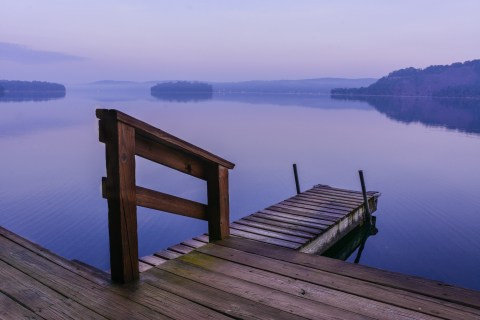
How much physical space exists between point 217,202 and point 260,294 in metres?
1.43

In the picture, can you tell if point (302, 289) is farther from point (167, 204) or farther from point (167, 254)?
point (167, 254)

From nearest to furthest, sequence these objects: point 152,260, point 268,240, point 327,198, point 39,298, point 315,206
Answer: point 39,298
point 152,260
point 268,240
point 315,206
point 327,198

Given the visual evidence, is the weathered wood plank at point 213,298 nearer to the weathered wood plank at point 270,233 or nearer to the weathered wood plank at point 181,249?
the weathered wood plank at point 181,249

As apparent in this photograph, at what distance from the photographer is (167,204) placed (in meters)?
4.11

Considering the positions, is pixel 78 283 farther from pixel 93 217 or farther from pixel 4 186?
pixel 4 186

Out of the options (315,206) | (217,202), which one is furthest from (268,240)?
(315,206)

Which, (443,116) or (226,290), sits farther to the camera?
(443,116)

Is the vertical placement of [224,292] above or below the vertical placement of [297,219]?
above

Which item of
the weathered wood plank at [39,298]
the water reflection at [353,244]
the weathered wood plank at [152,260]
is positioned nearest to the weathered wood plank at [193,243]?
the weathered wood plank at [152,260]

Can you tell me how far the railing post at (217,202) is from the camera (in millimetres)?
4633

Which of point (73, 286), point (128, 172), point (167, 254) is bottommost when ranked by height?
point (167, 254)

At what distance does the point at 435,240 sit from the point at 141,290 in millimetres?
13850

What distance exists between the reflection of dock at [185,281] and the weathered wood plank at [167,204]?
0.01 metres

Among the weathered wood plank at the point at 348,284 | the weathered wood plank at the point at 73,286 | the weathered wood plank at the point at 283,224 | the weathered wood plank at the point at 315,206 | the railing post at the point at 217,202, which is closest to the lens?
the weathered wood plank at the point at 73,286
